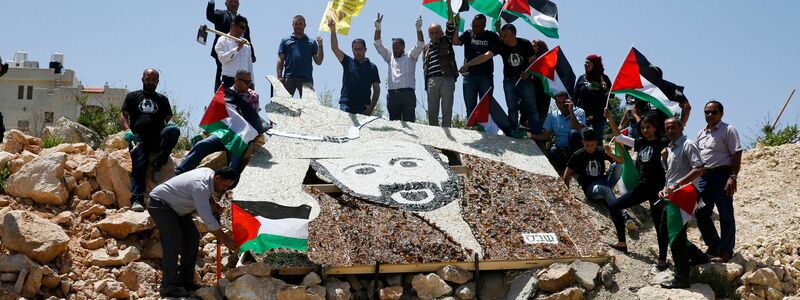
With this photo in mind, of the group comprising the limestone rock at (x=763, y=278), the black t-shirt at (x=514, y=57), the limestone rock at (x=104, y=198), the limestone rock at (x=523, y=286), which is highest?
the black t-shirt at (x=514, y=57)

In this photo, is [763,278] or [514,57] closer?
[763,278]

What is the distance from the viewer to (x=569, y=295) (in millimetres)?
9195

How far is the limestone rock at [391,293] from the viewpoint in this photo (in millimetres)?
9336

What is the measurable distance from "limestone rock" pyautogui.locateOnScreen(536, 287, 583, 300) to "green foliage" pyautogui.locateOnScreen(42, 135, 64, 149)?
734cm

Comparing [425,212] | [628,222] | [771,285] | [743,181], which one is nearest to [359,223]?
[425,212]

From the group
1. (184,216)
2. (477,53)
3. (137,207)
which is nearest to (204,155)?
(137,207)

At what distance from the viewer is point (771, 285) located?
365 inches

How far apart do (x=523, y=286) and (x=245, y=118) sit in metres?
4.16

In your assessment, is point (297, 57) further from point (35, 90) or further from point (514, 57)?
point (35, 90)

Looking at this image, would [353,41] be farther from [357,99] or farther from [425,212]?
[425,212]

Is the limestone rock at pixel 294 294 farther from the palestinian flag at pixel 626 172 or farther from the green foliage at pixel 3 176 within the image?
the palestinian flag at pixel 626 172

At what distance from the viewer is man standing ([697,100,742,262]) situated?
30.5 feet

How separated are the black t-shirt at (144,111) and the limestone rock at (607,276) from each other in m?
5.24

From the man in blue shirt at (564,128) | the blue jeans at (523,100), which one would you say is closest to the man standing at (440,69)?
the blue jeans at (523,100)
